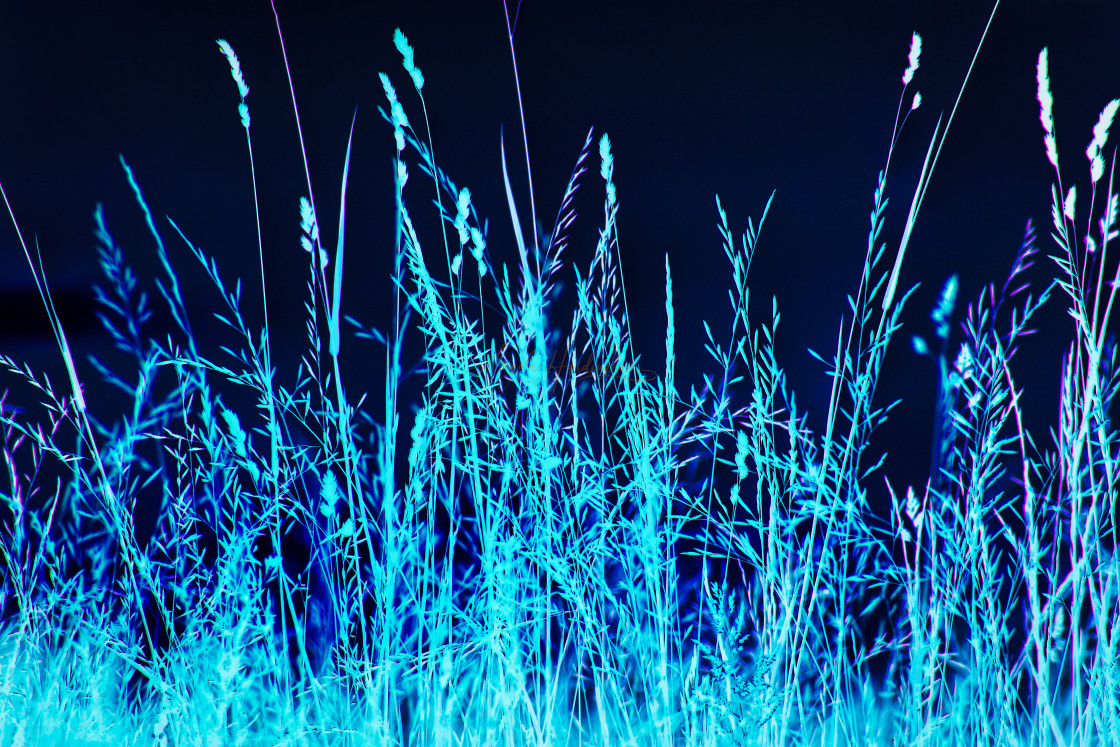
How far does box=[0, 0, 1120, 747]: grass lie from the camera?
3.05ft

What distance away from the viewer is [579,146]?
125cm

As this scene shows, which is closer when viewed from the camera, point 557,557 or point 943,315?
point 557,557

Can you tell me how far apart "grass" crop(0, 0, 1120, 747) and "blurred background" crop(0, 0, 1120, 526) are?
0.26 ft

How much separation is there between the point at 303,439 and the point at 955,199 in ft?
3.41

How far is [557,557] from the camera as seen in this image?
942 mm

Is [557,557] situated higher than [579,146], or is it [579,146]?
[579,146]

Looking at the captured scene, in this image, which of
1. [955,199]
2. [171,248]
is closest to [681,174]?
[955,199]

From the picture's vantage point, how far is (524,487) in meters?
0.99

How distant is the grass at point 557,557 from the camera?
93cm

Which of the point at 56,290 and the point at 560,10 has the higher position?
the point at 560,10

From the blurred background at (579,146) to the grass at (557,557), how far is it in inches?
3.1

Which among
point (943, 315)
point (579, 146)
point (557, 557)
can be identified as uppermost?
point (579, 146)

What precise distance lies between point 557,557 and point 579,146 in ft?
2.11

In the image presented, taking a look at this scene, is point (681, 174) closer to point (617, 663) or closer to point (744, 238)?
point (744, 238)
